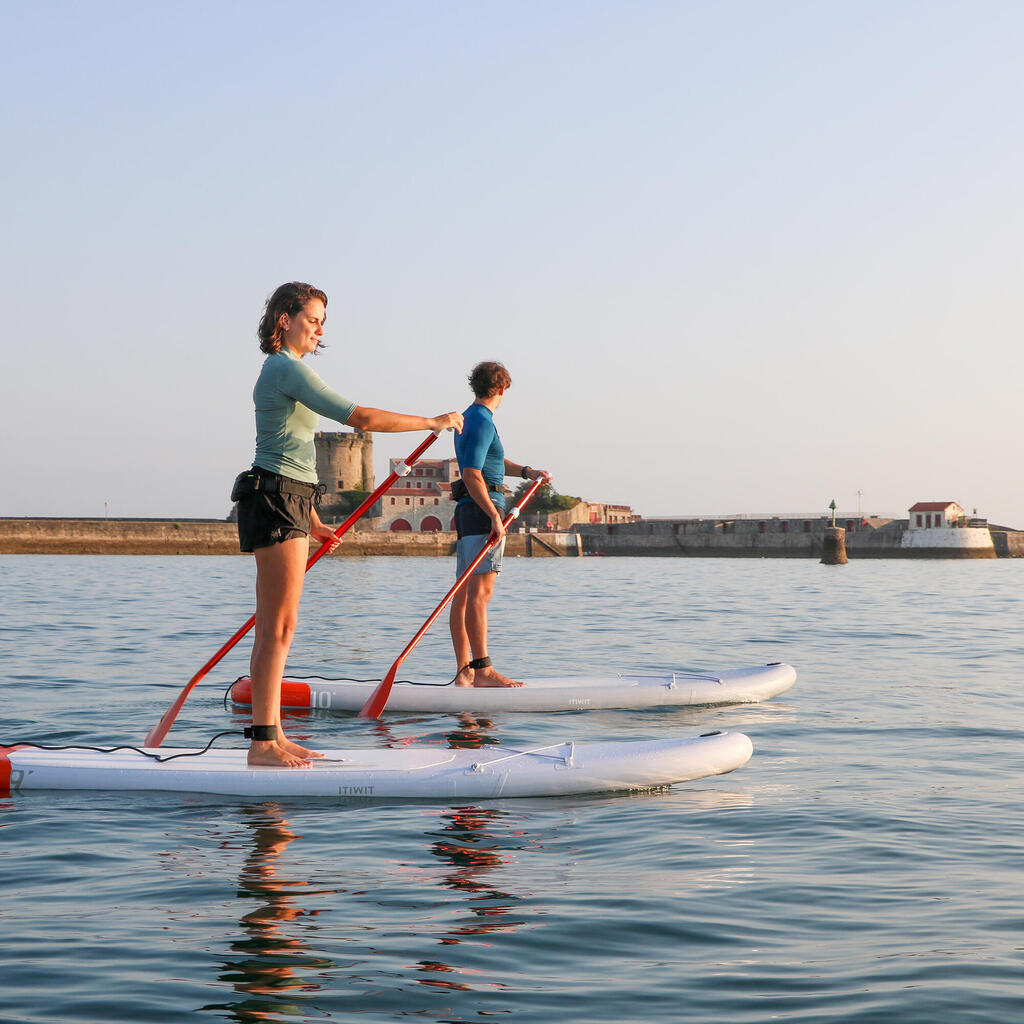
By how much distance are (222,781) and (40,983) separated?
7.12 ft

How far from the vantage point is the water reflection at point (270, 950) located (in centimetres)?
291

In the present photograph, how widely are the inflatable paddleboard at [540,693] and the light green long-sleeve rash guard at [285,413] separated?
3028 millimetres

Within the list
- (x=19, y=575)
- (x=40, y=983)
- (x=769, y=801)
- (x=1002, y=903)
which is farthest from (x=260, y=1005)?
(x=19, y=575)

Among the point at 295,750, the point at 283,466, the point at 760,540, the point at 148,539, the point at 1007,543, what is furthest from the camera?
the point at 760,540

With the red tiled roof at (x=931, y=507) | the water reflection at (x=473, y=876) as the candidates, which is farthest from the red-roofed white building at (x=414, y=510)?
the water reflection at (x=473, y=876)

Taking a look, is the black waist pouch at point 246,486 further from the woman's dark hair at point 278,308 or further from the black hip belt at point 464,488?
the black hip belt at point 464,488

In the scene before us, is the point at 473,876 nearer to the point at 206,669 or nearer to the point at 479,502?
the point at 206,669

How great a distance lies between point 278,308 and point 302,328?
0.46 feet

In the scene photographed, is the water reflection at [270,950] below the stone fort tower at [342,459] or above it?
below

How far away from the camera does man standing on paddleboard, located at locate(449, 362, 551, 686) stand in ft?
24.7

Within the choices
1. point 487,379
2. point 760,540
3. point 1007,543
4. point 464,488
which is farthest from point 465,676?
point 1007,543

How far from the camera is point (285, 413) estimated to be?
16.8ft

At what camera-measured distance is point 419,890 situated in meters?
3.87

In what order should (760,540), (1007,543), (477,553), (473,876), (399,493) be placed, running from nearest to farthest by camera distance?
(473,876) → (477,553) → (1007,543) → (760,540) → (399,493)
